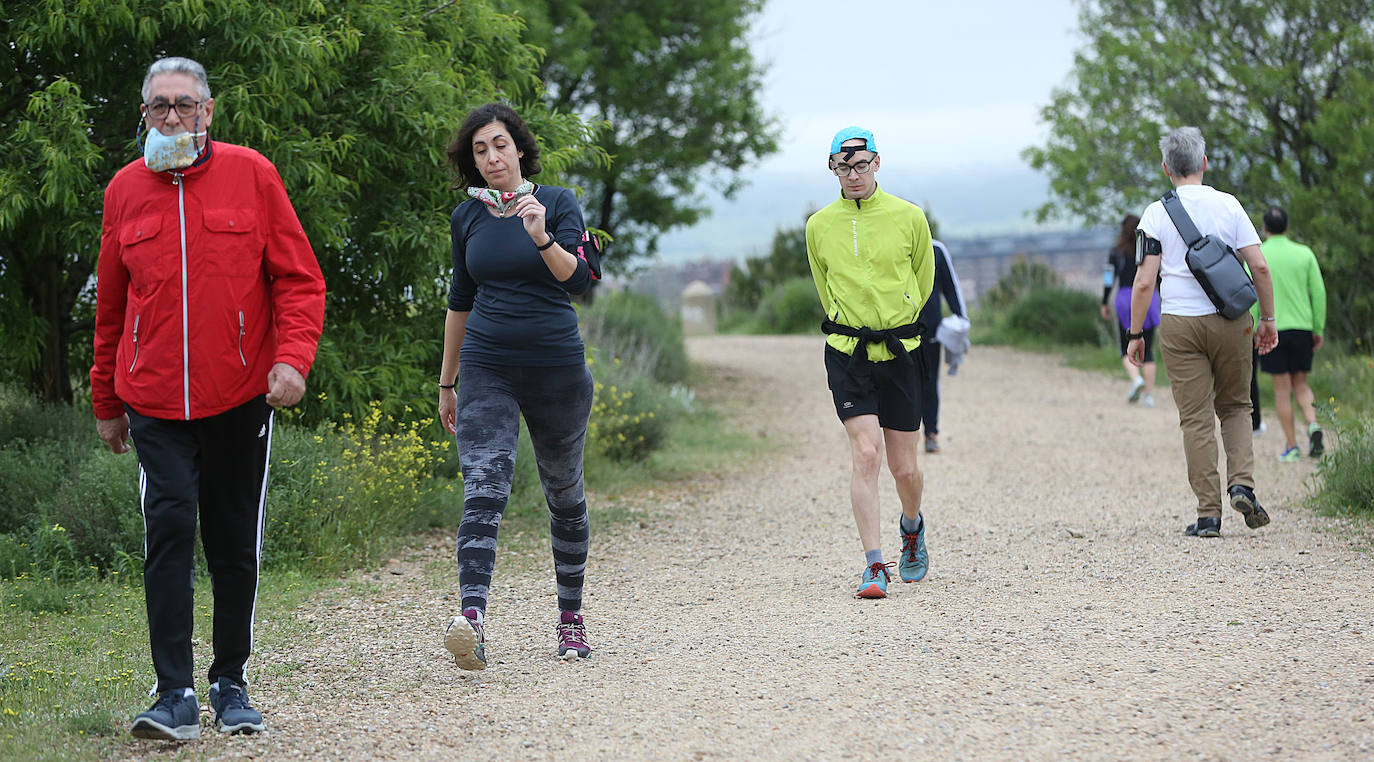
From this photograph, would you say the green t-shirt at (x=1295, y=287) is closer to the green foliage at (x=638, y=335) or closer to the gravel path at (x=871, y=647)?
the gravel path at (x=871, y=647)

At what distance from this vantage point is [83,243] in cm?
762

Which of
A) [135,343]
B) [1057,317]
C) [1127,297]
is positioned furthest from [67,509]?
[1057,317]

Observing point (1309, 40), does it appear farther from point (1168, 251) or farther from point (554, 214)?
point (554, 214)

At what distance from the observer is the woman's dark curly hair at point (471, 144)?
4.96 meters

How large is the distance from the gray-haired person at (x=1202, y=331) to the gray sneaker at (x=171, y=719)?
4971 millimetres

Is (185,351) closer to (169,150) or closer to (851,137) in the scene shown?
(169,150)

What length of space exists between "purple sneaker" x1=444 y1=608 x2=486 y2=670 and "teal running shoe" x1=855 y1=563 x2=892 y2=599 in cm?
197

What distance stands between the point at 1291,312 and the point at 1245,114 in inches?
353

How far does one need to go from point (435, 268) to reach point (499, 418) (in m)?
4.07

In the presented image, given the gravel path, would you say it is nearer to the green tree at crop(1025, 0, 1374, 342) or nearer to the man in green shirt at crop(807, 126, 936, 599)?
the man in green shirt at crop(807, 126, 936, 599)

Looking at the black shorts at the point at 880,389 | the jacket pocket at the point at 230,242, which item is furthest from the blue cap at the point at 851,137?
the jacket pocket at the point at 230,242

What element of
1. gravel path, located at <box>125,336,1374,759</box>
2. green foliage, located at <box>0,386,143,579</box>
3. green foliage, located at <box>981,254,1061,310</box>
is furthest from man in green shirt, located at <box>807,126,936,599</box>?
green foliage, located at <box>981,254,1061,310</box>

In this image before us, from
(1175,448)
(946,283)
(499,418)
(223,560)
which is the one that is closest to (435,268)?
(946,283)

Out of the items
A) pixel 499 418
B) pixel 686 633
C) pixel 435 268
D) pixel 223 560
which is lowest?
pixel 686 633
